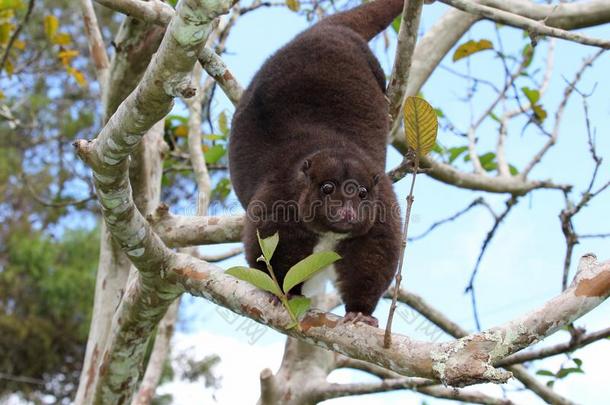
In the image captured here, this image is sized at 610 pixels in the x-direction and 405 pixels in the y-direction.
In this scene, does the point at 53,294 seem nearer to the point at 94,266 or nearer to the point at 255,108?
the point at 94,266

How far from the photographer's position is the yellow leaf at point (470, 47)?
4.73 metres

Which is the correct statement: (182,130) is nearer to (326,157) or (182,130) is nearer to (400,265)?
(326,157)

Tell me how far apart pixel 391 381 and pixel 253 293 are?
1559mm

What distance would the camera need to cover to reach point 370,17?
4.52 metres

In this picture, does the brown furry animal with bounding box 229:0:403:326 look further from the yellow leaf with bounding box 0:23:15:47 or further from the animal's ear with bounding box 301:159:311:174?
the yellow leaf with bounding box 0:23:15:47

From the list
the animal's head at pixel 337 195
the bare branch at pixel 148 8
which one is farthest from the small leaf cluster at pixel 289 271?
the bare branch at pixel 148 8

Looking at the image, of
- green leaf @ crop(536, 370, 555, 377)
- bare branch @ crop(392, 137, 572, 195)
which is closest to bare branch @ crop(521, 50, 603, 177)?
bare branch @ crop(392, 137, 572, 195)

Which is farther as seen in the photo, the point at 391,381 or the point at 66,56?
the point at 66,56

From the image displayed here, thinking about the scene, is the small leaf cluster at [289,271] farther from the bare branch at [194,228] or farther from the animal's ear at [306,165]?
the bare branch at [194,228]

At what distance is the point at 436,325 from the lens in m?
4.89

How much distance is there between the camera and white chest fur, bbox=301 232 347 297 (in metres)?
3.45

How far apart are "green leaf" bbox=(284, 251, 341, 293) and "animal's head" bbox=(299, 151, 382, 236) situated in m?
0.82

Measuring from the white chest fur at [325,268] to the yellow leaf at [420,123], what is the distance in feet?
3.40

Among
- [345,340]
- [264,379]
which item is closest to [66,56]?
[264,379]
